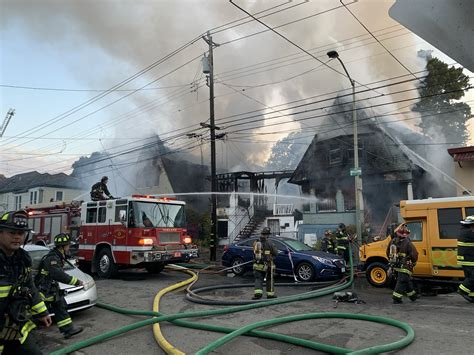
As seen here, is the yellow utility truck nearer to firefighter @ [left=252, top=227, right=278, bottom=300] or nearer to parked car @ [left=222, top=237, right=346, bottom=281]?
parked car @ [left=222, top=237, right=346, bottom=281]

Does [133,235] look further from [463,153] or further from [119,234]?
[463,153]

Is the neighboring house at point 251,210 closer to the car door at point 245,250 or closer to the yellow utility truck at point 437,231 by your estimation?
the car door at point 245,250

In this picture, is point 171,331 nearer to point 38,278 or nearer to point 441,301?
point 38,278

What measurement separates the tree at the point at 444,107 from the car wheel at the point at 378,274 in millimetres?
18277

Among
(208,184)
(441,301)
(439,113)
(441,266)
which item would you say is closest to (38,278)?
(441,301)

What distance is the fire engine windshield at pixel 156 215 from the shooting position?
11094mm

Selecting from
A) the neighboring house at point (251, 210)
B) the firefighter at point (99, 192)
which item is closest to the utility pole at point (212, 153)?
the firefighter at point (99, 192)

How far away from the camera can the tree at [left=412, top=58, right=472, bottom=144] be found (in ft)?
80.0

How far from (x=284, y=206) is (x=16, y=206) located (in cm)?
2887

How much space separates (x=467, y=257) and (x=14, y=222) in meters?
7.08

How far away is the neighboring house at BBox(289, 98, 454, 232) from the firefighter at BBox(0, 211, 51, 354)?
1801 cm

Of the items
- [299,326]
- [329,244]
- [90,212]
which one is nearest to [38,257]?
[90,212]

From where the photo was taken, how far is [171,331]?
574 centimetres

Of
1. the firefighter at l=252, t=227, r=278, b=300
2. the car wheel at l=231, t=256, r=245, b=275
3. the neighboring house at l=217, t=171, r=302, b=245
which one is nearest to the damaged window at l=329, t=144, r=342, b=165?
the neighboring house at l=217, t=171, r=302, b=245
